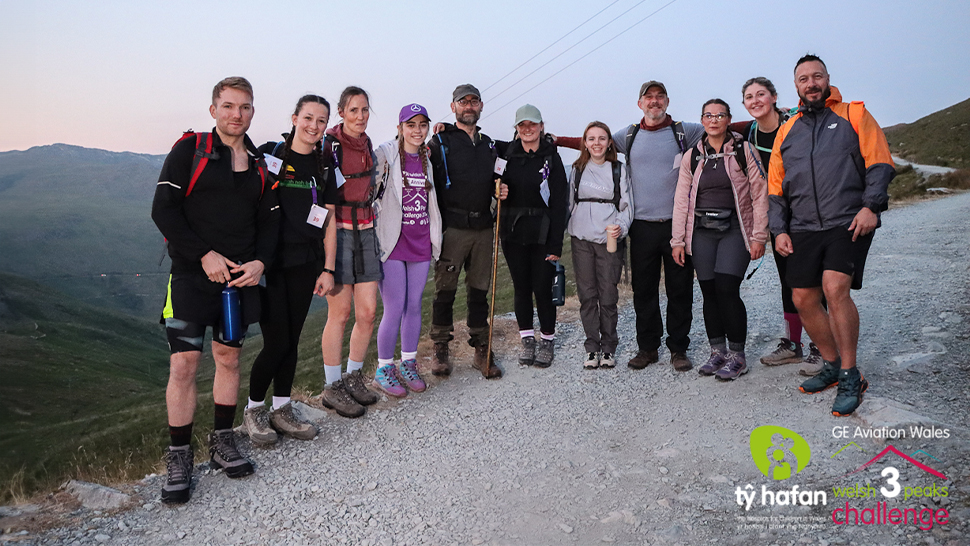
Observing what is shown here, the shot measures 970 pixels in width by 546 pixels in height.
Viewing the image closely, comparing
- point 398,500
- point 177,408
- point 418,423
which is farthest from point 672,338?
point 177,408

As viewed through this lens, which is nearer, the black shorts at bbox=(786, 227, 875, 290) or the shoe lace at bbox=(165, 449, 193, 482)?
the shoe lace at bbox=(165, 449, 193, 482)

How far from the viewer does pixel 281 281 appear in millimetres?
5723

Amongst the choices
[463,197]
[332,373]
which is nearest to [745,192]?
[463,197]

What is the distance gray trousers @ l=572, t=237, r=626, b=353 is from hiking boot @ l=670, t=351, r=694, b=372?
30.9 inches

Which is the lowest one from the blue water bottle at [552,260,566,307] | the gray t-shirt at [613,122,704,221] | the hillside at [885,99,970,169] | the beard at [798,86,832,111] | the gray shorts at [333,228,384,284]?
the blue water bottle at [552,260,566,307]

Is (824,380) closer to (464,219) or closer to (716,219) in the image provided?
(716,219)

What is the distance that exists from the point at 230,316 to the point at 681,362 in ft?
17.1

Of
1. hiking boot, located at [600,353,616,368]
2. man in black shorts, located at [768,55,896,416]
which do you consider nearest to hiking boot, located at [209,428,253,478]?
hiking boot, located at [600,353,616,368]

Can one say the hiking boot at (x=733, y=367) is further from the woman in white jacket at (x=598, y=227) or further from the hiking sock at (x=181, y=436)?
the hiking sock at (x=181, y=436)

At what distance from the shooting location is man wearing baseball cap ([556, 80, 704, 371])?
736 centimetres

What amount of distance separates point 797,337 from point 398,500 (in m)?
5.12

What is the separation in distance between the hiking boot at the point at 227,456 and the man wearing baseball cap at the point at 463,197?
2758 mm

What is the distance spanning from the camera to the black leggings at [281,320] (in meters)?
5.68

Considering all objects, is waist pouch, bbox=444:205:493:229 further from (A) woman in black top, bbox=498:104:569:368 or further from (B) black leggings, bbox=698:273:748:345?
(B) black leggings, bbox=698:273:748:345
